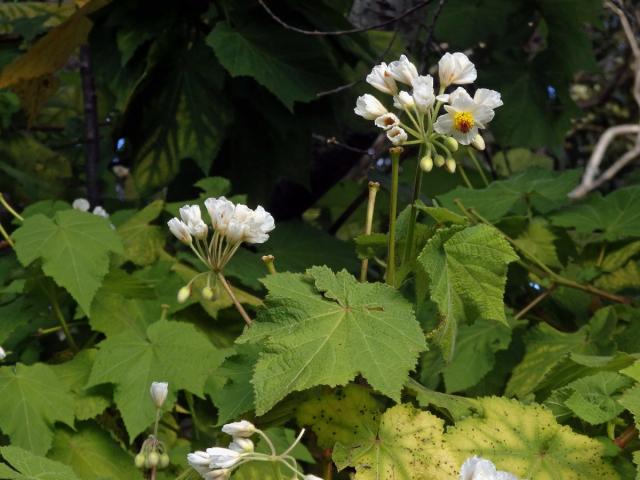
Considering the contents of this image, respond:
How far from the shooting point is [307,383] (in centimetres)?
132

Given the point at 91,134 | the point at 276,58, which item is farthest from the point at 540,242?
the point at 91,134

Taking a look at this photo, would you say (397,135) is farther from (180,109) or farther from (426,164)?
(180,109)

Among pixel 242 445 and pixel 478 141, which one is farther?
pixel 478 141

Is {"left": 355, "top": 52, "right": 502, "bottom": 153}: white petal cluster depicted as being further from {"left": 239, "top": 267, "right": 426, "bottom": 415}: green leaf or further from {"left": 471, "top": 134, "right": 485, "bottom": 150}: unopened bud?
{"left": 239, "top": 267, "right": 426, "bottom": 415}: green leaf

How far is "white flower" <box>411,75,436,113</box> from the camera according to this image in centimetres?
136

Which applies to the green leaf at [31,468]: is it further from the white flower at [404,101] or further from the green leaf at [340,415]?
the white flower at [404,101]

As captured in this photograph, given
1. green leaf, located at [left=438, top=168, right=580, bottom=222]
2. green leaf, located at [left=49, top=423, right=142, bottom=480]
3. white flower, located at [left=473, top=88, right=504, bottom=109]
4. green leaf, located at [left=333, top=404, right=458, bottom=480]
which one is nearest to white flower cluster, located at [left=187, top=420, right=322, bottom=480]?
green leaf, located at [left=333, top=404, right=458, bottom=480]

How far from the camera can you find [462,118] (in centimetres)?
138

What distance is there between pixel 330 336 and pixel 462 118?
1.08 feet

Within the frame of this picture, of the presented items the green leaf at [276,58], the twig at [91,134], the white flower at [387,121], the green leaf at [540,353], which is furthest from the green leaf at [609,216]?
the twig at [91,134]

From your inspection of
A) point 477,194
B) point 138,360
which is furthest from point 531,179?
point 138,360

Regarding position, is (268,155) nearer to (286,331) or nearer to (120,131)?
(120,131)

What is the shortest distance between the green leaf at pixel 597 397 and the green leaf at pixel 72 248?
3.11ft

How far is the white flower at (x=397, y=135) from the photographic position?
1346 mm
